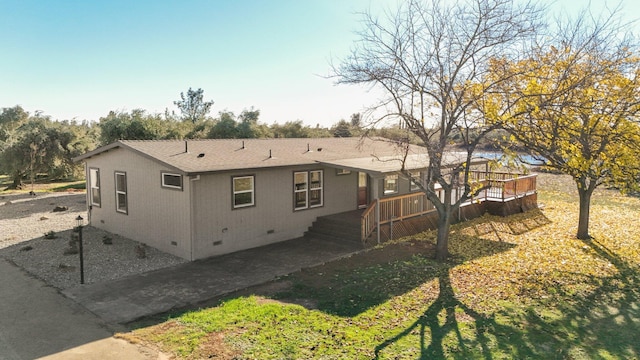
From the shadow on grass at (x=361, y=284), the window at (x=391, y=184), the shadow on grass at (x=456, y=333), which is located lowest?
the shadow on grass at (x=361, y=284)

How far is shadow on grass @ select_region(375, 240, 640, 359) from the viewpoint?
598cm

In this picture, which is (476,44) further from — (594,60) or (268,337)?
(268,337)

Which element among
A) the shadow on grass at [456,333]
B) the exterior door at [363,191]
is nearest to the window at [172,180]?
the exterior door at [363,191]

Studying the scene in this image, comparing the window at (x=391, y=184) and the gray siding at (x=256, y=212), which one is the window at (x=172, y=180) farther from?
the window at (x=391, y=184)

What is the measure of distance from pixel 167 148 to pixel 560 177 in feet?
113

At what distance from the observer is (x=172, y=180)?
38.0 feet

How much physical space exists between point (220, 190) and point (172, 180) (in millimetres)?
1400

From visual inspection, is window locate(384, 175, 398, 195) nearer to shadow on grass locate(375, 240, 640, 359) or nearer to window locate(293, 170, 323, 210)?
window locate(293, 170, 323, 210)

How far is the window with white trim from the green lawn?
924 cm

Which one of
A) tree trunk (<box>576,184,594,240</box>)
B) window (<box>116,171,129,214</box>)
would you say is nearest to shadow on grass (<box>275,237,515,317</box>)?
tree trunk (<box>576,184,594,240</box>)

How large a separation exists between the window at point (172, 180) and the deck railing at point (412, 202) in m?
5.42

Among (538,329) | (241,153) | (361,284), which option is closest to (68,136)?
(241,153)

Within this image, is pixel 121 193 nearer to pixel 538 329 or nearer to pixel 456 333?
pixel 456 333

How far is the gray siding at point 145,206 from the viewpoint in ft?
37.1
